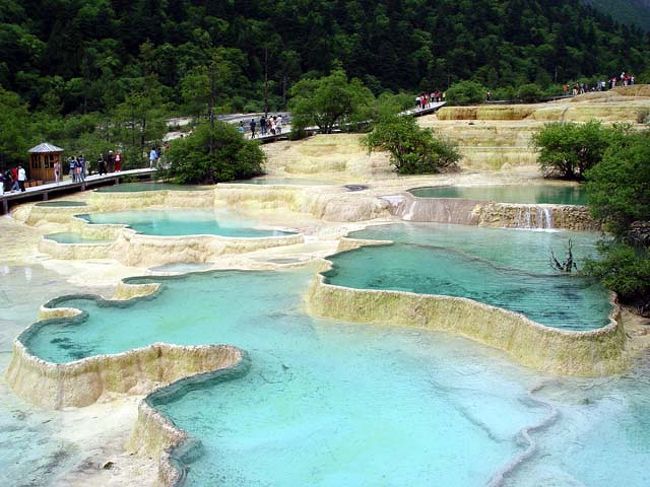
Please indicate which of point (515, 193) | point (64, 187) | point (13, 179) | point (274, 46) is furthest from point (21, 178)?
point (274, 46)

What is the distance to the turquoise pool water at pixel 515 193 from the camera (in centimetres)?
2010

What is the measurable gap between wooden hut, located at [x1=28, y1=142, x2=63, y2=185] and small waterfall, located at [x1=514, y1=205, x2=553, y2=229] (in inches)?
611

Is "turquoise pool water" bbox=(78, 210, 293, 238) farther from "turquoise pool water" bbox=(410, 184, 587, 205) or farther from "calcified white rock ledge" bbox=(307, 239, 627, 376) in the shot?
"calcified white rock ledge" bbox=(307, 239, 627, 376)

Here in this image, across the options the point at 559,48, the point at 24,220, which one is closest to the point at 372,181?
the point at 24,220

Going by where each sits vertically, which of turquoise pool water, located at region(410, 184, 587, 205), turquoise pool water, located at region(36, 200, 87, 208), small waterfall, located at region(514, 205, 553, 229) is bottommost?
small waterfall, located at region(514, 205, 553, 229)

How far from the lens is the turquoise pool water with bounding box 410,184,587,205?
65.9 ft

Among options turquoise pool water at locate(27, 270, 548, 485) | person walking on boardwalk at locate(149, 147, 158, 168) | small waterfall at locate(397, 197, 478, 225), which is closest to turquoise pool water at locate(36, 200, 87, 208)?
person walking on boardwalk at locate(149, 147, 158, 168)

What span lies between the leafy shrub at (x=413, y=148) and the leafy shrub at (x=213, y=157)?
4.41 metres

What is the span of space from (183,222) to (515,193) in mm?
8890

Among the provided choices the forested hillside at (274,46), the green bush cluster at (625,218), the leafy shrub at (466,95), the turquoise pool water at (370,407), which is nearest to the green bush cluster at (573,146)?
the green bush cluster at (625,218)

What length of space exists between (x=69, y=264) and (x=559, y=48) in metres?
54.0

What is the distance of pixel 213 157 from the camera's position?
88.8 ft

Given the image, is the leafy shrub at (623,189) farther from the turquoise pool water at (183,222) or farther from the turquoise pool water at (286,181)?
the turquoise pool water at (286,181)

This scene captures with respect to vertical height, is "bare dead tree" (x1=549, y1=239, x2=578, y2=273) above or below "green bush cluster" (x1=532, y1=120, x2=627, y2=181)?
below
